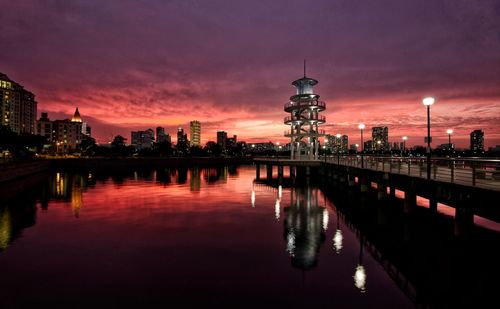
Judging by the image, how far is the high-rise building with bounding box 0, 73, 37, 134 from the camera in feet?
568

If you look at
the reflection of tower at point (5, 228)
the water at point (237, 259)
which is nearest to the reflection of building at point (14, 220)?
the reflection of tower at point (5, 228)

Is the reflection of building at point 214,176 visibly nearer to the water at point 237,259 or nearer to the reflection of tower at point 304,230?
the reflection of tower at point 304,230

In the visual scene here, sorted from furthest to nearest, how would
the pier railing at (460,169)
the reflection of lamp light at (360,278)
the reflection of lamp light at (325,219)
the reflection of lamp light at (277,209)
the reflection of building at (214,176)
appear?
the reflection of building at (214,176) → the reflection of lamp light at (277,209) → the reflection of lamp light at (325,219) → the pier railing at (460,169) → the reflection of lamp light at (360,278)

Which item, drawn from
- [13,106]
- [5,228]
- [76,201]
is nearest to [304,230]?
[5,228]

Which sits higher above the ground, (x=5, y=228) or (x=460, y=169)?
(x=460, y=169)

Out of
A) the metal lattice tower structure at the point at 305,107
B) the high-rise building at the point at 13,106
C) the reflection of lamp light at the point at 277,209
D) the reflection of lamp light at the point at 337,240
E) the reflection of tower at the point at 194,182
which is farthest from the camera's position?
the high-rise building at the point at 13,106

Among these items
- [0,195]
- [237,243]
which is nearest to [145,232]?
[237,243]

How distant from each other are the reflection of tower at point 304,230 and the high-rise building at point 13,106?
191 meters

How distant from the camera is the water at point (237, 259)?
11508mm

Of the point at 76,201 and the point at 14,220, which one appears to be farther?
the point at 76,201

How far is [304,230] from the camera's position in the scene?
71.7 ft

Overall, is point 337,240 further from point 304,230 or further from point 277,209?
point 277,209

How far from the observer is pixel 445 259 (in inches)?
593

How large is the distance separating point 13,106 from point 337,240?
215 m
